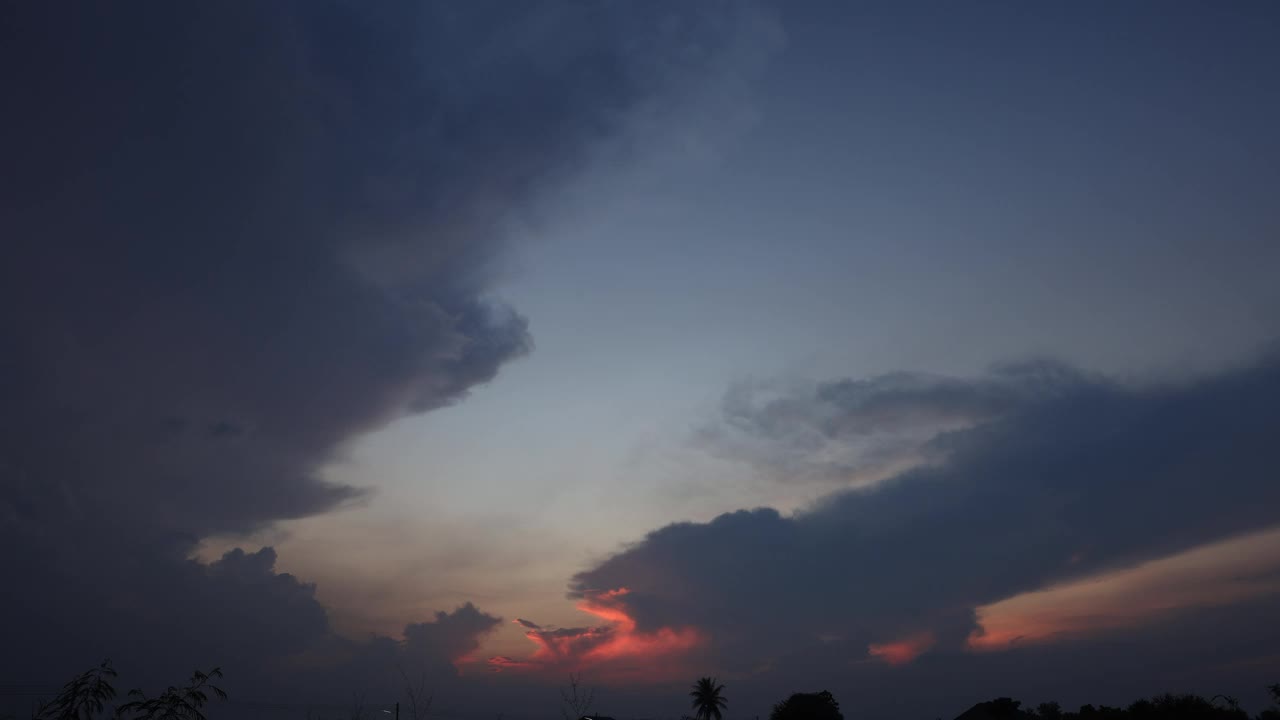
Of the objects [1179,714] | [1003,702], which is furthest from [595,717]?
[1179,714]

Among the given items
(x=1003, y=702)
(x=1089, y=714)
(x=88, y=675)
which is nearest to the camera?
(x=88, y=675)

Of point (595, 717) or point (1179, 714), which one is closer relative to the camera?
point (1179, 714)

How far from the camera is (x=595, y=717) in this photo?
123438 mm

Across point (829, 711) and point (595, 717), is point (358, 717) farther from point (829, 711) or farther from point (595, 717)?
point (829, 711)

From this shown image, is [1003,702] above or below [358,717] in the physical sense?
below

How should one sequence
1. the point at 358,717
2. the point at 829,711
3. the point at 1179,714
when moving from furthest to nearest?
the point at 829,711, the point at 1179,714, the point at 358,717

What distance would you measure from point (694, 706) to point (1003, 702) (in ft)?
279

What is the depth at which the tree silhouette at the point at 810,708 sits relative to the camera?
137 meters

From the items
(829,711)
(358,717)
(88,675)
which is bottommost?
(829,711)

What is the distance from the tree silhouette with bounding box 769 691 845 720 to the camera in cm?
13662

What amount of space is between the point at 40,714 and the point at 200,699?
6.57 metres

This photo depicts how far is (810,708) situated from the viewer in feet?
453

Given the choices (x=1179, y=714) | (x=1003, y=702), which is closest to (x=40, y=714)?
(x=1179, y=714)

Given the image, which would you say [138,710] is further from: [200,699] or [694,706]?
[694,706]
